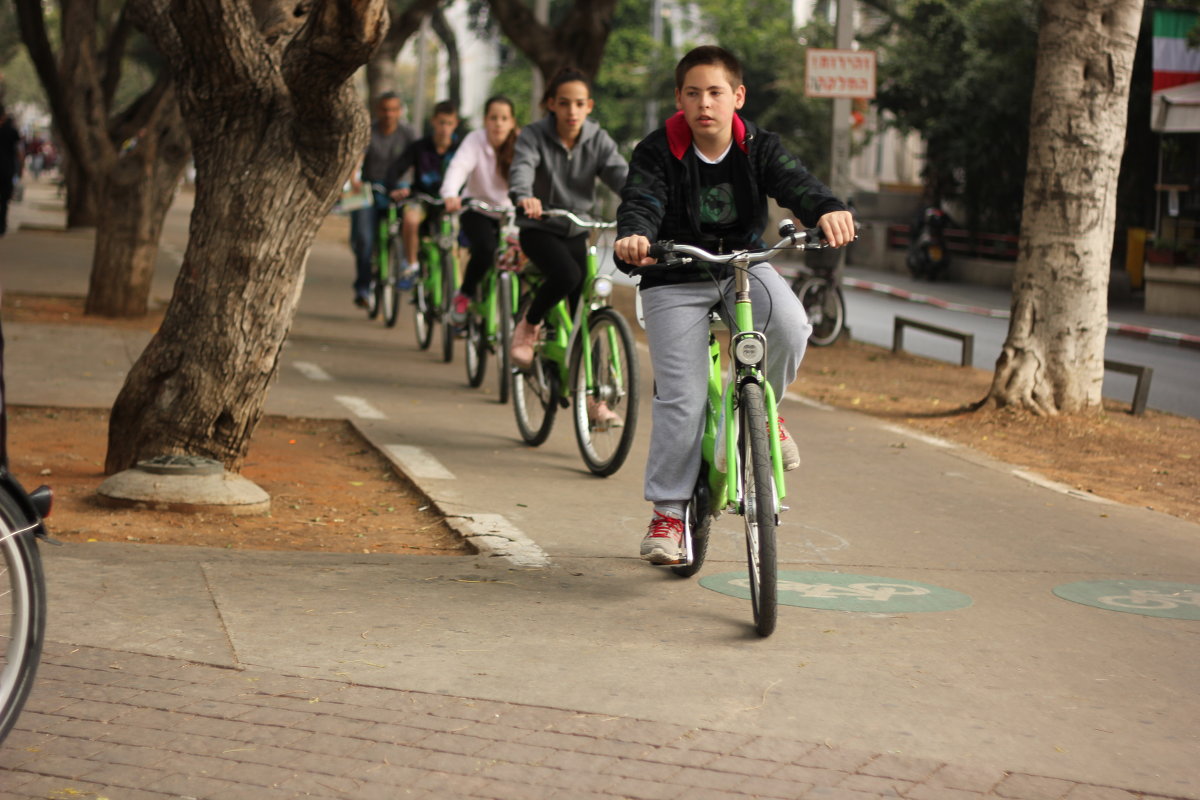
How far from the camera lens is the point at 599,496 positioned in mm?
7293

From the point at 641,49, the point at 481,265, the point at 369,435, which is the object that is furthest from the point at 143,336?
the point at 641,49

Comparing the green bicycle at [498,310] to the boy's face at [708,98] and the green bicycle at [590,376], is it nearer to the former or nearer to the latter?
the green bicycle at [590,376]

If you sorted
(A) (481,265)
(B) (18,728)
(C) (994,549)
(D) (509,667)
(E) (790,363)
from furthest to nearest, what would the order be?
(A) (481,265) < (C) (994,549) < (E) (790,363) < (D) (509,667) < (B) (18,728)

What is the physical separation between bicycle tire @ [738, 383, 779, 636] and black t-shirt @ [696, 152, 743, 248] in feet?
2.43

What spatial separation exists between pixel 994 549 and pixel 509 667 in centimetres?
271

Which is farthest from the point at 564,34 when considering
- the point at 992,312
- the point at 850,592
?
the point at 850,592

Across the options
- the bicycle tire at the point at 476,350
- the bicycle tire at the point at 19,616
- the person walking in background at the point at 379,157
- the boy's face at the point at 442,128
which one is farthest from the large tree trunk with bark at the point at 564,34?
the bicycle tire at the point at 19,616

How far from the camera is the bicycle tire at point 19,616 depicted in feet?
11.1

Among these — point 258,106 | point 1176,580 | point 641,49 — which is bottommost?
point 1176,580

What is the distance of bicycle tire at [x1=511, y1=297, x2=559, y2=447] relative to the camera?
8461 mm

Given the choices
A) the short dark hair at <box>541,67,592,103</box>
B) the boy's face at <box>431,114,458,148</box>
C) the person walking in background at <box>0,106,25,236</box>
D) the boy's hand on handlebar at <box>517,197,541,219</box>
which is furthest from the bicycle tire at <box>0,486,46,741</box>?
the person walking in background at <box>0,106,25,236</box>

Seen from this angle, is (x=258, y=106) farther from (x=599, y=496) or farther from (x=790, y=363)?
(x=790, y=363)

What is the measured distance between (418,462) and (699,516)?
2.81 meters

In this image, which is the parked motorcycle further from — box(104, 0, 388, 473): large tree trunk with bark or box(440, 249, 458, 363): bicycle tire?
box(104, 0, 388, 473): large tree trunk with bark
